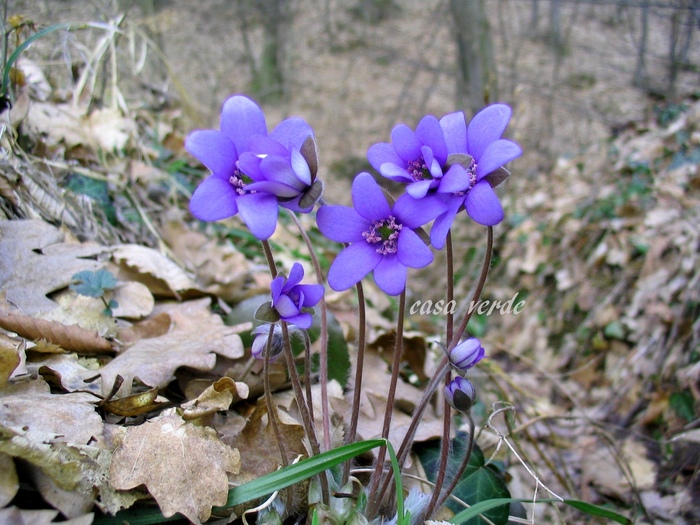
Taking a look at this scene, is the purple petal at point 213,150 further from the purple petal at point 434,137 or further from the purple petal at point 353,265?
the purple petal at point 434,137

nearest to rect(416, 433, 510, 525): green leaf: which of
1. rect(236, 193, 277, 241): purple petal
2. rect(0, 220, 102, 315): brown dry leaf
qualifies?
rect(236, 193, 277, 241): purple petal

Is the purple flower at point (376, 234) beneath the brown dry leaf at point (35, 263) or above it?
above

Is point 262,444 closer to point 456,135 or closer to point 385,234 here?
point 385,234

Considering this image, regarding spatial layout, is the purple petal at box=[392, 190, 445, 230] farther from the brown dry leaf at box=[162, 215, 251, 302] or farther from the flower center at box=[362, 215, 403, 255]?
the brown dry leaf at box=[162, 215, 251, 302]

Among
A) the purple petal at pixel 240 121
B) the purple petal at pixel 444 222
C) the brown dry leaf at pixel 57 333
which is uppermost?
the purple petal at pixel 240 121

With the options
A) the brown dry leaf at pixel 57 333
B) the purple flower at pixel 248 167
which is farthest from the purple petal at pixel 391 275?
the brown dry leaf at pixel 57 333

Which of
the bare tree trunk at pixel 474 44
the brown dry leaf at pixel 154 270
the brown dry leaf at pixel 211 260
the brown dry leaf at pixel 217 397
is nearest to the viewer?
the brown dry leaf at pixel 217 397

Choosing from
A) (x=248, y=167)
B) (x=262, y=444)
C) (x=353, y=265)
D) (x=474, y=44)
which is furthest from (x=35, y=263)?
(x=474, y=44)

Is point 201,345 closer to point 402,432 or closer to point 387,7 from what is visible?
point 402,432
